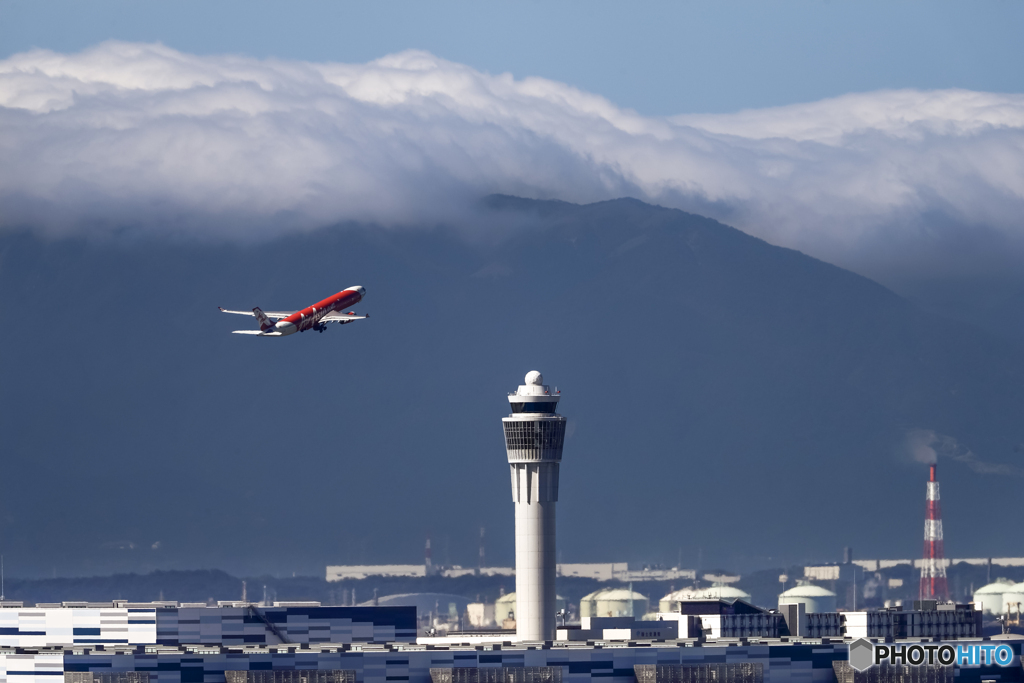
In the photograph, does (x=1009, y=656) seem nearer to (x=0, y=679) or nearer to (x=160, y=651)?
(x=160, y=651)

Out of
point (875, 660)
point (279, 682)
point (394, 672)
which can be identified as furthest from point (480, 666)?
point (875, 660)

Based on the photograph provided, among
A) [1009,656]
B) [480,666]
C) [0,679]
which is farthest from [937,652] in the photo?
[0,679]

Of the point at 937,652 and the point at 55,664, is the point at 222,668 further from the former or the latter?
the point at 937,652

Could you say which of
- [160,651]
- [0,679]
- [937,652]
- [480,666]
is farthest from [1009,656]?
[0,679]

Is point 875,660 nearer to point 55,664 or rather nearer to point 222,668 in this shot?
point 222,668

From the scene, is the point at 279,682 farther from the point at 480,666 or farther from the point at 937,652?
the point at 937,652

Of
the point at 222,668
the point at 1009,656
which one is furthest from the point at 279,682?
the point at 1009,656
